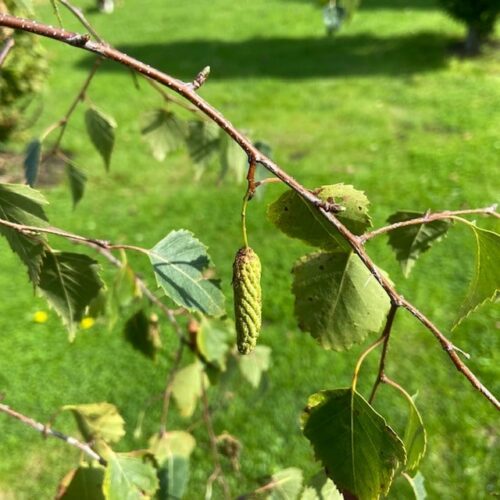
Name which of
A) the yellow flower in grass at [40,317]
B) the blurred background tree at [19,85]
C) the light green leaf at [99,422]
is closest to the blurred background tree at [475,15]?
the blurred background tree at [19,85]

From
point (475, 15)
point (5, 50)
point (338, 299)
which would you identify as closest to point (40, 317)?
point (5, 50)

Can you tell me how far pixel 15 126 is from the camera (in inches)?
177

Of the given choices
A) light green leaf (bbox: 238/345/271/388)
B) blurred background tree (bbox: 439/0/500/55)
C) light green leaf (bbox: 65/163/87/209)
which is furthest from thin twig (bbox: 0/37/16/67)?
blurred background tree (bbox: 439/0/500/55)

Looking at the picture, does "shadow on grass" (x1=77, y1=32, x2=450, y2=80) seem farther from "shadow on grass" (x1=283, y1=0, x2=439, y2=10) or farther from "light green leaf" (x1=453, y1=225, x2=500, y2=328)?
"light green leaf" (x1=453, y1=225, x2=500, y2=328)

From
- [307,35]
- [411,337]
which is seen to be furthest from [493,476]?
[307,35]

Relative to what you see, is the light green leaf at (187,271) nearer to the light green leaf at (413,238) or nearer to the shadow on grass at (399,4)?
the light green leaf at (413,238)

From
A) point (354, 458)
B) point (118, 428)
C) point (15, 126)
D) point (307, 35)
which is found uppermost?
point (354, 458)

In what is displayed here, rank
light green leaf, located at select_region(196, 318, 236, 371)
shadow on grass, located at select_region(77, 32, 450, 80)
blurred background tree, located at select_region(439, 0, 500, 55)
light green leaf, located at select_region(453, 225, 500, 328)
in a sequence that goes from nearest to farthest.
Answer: light green leaf, located at select_region(453, 225, 500, 328), light green leaf, located at select_region(196, 318, 236, 371), blurred background tree, located at select_region(439, 0, 500, 55), shadow on grass, located at select_region(77, 32, 450, 80)

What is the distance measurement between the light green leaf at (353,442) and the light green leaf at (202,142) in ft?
2.11

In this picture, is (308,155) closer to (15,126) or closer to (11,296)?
(15,126)

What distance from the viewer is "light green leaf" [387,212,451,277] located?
2.70ft

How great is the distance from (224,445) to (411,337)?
62.1 inches

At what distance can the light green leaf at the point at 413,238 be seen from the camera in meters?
0.82

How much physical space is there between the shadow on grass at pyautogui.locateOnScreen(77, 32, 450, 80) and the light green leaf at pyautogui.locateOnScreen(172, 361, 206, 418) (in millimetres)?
6002
